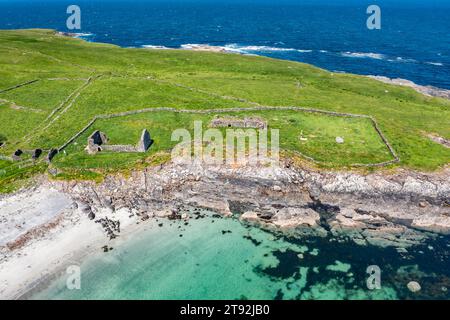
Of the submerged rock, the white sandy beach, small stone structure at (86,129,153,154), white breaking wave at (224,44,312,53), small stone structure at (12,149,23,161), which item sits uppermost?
white breaking wave at (224,44,312,53)

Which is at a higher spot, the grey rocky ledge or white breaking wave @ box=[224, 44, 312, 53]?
white breaking wave @ box=[224, 44, 312, 53]

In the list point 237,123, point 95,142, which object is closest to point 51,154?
point 95,142

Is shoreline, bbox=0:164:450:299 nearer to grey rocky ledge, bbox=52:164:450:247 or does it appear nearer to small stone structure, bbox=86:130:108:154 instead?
grey rocky ledge, bbox=52:164:450:247

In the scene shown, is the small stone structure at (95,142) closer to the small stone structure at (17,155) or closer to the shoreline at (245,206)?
the shoreline at (245,206)

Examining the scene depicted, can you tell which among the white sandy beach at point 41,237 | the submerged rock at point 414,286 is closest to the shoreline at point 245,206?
the white sandy beach at point 41,237

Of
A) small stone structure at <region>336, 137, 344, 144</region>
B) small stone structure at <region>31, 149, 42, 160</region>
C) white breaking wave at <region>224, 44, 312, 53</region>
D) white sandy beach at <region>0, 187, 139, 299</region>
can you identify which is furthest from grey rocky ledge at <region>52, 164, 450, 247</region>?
white breaking wave at <region>224, 44, 312, 53</region>

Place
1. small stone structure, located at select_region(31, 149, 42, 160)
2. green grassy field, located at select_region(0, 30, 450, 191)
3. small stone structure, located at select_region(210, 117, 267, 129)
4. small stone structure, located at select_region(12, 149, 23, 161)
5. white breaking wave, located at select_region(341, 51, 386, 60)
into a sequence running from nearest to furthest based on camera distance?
small stone structure, located at select_region(31, 149, 42, 160)
small stone structure, located at select_region(12, 149, 23, 161)
green grassy field, located at select_region(0, 30, 450, 191)
small stone structure, located at select_region(210, 117, 267, 129)
white breaking wave, located at select_region(341, 51, 386, 60)
